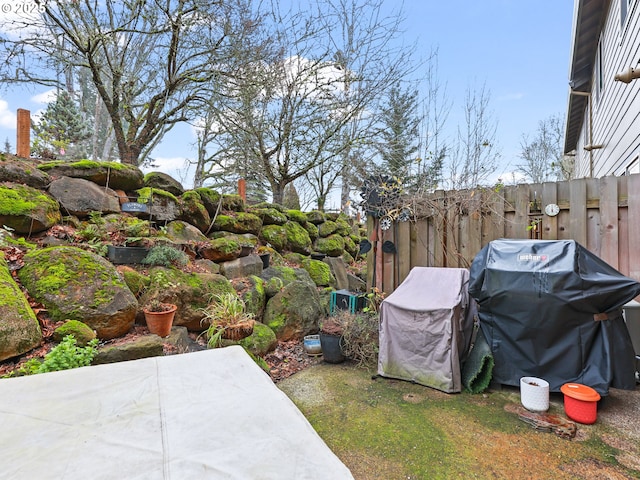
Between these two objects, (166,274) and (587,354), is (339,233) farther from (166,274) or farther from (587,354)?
(587,354)

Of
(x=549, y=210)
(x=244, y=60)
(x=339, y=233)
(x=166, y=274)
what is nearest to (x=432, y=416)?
(x=549, y=210)

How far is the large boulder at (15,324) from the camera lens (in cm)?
204

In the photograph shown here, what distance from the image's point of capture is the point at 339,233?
7.82 m

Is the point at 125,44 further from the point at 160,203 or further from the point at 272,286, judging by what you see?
the point at 272,286

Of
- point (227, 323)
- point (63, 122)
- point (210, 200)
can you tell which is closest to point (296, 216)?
point (210, 200)

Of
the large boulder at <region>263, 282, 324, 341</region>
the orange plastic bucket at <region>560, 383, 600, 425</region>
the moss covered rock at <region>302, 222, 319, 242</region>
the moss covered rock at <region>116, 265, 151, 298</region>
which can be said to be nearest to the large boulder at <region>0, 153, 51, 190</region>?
the moss covered rock at <region>116, 265, 151, 298</region>

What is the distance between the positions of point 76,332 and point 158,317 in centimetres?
61

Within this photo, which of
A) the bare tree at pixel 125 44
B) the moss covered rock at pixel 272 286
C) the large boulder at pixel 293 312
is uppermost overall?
the bare tree at pixel 125 44

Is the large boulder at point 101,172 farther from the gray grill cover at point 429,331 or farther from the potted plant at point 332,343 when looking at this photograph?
the gray grill cover at point 429,331

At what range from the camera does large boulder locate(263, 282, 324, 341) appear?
3.81 metres

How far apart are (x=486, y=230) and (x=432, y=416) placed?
6.70ft

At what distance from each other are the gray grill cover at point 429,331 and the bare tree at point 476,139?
330cm

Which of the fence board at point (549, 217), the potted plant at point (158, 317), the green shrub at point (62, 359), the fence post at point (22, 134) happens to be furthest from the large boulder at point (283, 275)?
the fence post at point (22, 134)

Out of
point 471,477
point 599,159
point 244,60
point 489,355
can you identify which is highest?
point 244,60
